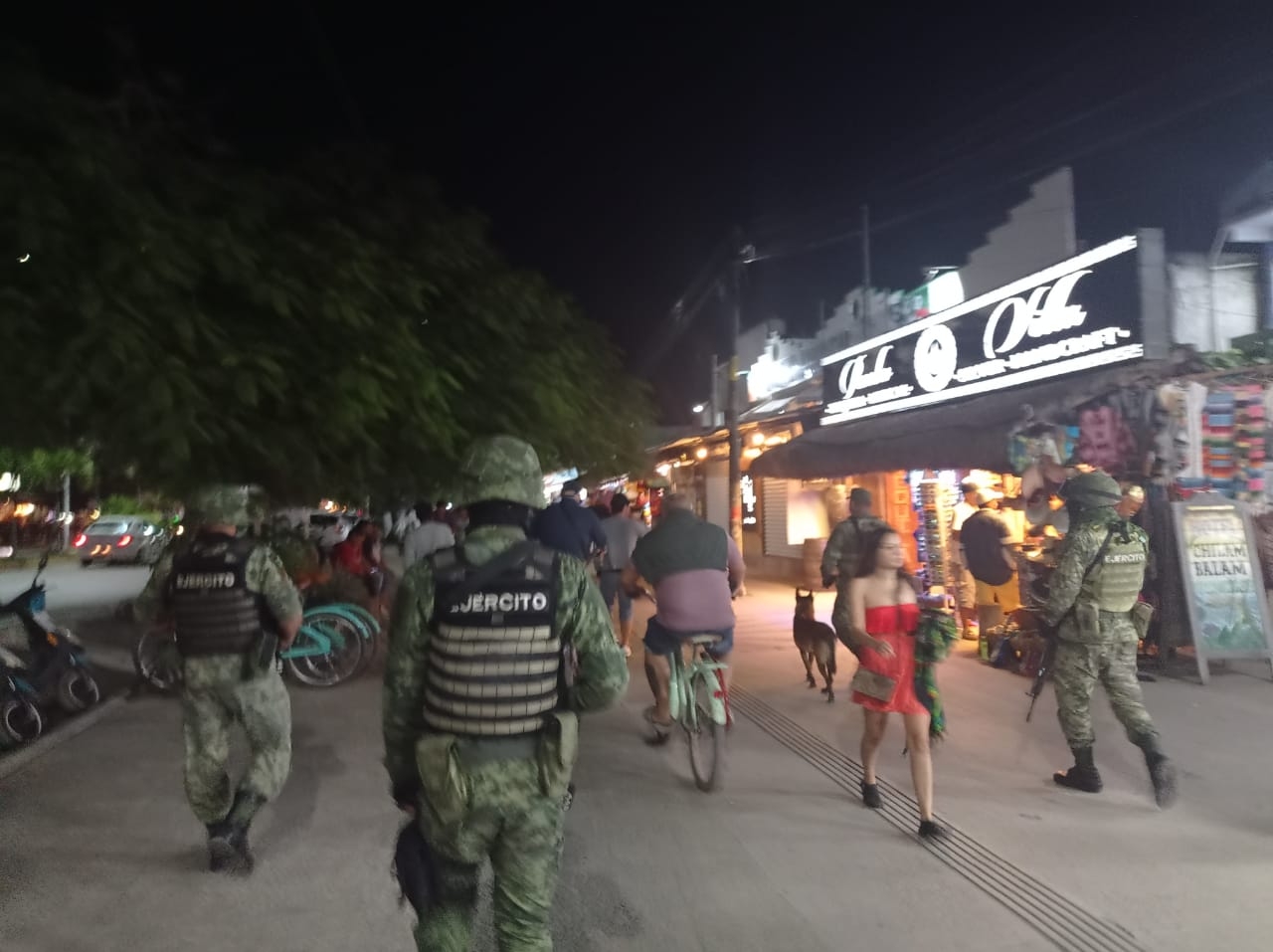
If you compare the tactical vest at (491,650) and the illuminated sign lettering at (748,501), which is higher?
the illuminated sign lettering at (748,501)

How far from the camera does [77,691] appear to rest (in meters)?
7.63

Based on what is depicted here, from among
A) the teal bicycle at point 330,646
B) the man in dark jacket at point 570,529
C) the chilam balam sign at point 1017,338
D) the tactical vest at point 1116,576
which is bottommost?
the teal bicycle at point 330,646

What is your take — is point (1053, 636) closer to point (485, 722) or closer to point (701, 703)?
point (701, 703)

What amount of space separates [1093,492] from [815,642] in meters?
3.17

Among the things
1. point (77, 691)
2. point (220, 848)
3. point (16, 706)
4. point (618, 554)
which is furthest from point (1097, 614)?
point (77, 691)

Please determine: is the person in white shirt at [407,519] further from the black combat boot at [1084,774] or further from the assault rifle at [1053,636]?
the black combat boot at [1084,774]

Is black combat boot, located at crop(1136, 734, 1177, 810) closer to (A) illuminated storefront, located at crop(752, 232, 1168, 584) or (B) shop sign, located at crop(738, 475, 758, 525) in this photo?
(A) illuminated storefront, located at crop(752, 232, 1168, 584)

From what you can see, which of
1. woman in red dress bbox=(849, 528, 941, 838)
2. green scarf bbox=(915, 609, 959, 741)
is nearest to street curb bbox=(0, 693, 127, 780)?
woman in red dress bbox=(849, 528, 941, 838)

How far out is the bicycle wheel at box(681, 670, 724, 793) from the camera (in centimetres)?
562

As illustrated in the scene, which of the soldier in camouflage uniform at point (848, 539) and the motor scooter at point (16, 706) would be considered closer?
the motor scooter at point (16, 706)

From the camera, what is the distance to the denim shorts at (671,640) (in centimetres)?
587

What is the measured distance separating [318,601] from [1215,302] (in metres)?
9.82

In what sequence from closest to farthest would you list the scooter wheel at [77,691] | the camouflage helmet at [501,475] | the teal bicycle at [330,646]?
the camouflage helmet at [501,475], the scooter wheel at [77,691], the teal bicycle at [330,646]

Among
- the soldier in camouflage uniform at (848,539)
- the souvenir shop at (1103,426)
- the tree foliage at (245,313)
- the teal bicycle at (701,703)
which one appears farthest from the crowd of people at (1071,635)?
the tree foliage at (245,313)
